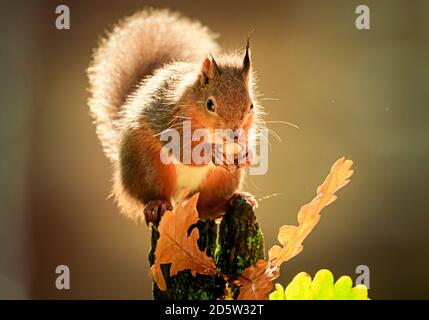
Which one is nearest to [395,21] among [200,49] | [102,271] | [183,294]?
[200,49]

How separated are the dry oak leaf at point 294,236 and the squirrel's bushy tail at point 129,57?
0.61 m

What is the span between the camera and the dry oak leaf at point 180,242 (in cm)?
68

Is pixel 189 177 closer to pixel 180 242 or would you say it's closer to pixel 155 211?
pixel 155 211

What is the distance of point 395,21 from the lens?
1.91 meters

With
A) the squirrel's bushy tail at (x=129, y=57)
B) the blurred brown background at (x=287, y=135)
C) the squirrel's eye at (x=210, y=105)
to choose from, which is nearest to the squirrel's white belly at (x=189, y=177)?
the squirrel's eye at (x=210, y=105)

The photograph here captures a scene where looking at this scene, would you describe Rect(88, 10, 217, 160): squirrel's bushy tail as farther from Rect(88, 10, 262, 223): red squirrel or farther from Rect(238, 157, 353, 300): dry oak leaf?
Rect(238, 157, 353, 300): dry oak leaf

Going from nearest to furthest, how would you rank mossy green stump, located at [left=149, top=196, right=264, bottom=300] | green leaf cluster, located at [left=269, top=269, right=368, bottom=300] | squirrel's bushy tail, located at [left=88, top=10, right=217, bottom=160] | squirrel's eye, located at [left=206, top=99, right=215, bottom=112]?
green leaf cluster, located at [left=269, top=269, right=368, bottom=300] < mossy green stump, located at [left=149, top=196, right=264, bottom=300] < squirrel's eye, located at [left=206, top=99, right=215, bottom=112] < squirrel's bushy tail, located at [left=88, top=10, right=217, bottom=160]

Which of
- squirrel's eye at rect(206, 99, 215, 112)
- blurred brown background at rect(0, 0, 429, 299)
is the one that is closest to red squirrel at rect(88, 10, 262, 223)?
squirrel's eye at rect(206, 99, 215, 112)

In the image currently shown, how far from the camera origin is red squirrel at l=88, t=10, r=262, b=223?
0.99m

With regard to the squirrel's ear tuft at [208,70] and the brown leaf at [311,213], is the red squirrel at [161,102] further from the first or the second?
the brown leaf at [311,213]

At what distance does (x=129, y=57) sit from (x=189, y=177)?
32 cm

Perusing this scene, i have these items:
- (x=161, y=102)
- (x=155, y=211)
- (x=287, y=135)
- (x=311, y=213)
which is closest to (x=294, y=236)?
(x=311, y=213)

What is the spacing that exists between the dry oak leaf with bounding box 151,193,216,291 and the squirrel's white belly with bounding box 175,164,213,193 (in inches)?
13.9
